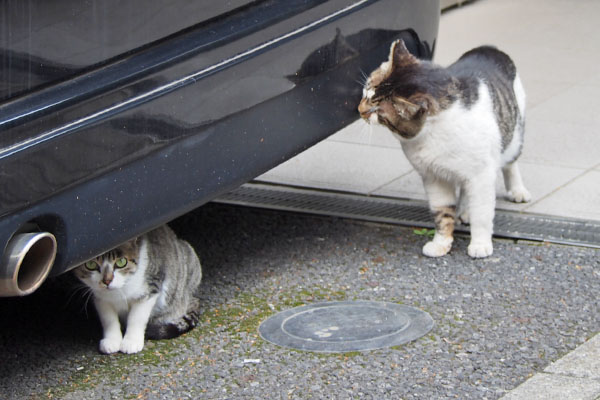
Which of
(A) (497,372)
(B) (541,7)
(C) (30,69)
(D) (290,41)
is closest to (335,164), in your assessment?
(D) (290,41)

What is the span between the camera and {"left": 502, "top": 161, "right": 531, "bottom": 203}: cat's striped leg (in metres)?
5.12

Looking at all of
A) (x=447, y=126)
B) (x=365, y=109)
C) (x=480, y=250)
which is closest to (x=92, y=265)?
(x=365, y=109)

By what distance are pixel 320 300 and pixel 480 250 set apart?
82 cm

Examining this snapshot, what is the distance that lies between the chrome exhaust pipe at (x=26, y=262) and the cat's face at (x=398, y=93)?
5.84 ft

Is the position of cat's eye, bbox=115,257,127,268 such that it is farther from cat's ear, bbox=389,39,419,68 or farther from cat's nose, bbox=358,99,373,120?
cat's ear, bbox=389,39,419,68

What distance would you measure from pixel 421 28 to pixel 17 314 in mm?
2203

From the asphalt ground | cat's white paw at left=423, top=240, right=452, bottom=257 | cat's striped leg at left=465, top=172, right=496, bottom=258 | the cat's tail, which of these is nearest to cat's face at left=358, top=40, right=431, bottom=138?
cat's striped leg at left=465, top=172, right=496, bottom=258

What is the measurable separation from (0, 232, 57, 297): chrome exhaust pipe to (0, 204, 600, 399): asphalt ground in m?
0.64

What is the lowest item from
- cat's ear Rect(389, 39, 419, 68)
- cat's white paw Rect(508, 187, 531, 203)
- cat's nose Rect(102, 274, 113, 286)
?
cat's white paw Rect(508, 187, 531, 203)

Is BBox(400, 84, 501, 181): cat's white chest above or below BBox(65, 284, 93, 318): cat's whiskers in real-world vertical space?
above

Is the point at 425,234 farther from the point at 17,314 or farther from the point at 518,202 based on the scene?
the point at 17,314

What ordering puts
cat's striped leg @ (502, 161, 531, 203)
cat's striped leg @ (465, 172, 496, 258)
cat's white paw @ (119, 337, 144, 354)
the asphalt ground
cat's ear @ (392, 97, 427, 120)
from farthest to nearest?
cat's striped leg @ (502, 161, 531, 203), cat's striped leg @ (465, 172, 496, 258), cat's ear @ (392, 97, 427, 120), cat's white paw @ (119, 337, 144, 354), the asphalt ground

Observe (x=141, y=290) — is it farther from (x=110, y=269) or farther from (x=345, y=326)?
(x=345, y=326)

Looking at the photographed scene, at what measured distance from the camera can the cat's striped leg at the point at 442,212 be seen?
15.4 ft
